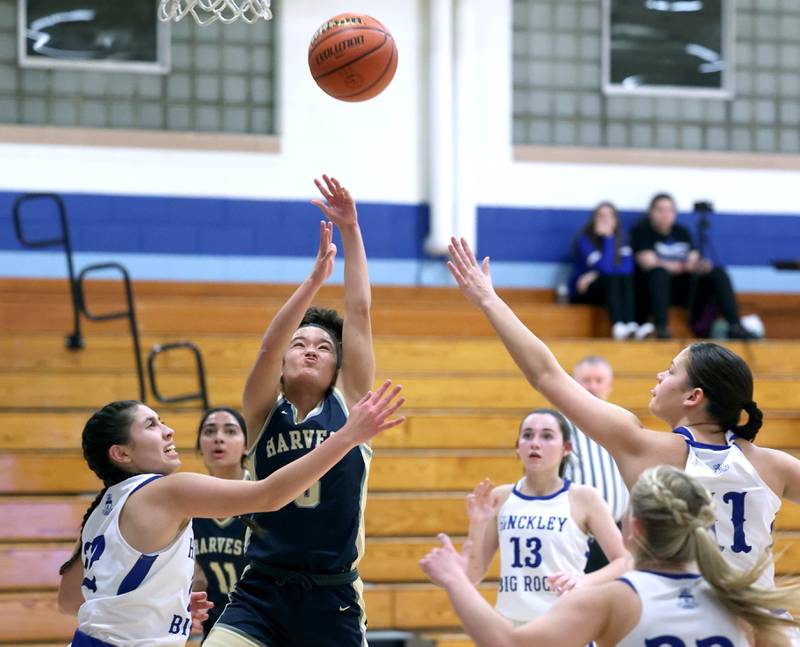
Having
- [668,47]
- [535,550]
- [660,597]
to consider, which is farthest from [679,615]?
[668,47]

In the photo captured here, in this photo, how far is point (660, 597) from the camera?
8.15ft

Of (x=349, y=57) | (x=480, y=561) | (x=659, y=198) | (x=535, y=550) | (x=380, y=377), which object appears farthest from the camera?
(x=659, y=198)

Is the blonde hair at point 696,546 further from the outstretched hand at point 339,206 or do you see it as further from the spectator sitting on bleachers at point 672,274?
the spectator sitting on bleachers at point 672,274

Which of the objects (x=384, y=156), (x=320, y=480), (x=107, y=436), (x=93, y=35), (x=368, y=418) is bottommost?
(x=320, y=480)

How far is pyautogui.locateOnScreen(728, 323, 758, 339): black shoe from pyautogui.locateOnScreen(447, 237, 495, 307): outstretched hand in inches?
256

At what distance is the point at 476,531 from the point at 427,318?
5189 millimetres

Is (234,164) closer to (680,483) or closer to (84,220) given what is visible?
(84,220)

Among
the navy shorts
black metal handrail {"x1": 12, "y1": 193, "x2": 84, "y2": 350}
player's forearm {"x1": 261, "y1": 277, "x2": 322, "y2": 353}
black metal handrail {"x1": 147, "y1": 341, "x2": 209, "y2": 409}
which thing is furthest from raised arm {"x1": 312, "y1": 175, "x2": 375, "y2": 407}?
black metal handrail {"x1": 12, "y1": 193, "x2": 84, "y2": 350}

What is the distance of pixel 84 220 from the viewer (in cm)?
962

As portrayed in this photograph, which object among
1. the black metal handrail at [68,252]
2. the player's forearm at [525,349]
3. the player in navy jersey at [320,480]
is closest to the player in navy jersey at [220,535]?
the player in navy jersey at [320,480]

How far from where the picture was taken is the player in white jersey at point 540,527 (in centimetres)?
500

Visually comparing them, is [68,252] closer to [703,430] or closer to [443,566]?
[703,430]

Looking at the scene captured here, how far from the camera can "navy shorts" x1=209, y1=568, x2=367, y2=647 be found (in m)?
3.77

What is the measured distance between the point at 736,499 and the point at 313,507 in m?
1.33
